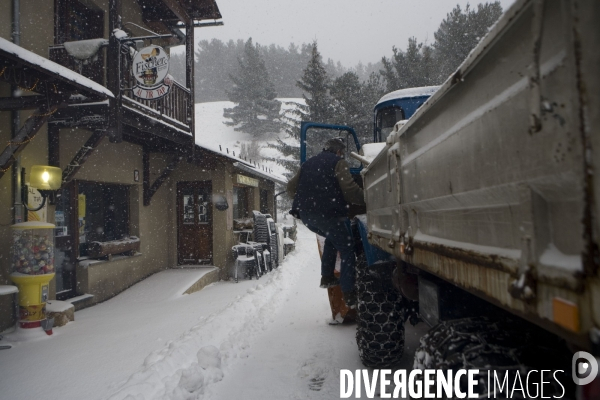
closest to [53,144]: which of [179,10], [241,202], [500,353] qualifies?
[179,10]

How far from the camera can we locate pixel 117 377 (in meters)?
3.55

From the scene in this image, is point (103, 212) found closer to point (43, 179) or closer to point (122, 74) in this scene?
point (43, 179)

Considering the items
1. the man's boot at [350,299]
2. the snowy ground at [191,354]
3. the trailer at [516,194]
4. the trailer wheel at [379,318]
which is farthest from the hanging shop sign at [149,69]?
the trailer at [516,194]

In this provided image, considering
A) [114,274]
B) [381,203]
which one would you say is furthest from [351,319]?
[114,274]

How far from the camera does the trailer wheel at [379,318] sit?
3.44 metres

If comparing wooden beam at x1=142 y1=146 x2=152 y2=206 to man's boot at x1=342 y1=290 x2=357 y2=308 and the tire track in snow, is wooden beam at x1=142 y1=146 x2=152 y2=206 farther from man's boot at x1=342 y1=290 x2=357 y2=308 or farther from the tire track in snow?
man's boot at x1=342 y1=290 x2=357 y2=308

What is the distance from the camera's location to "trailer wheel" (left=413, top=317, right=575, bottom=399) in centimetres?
126

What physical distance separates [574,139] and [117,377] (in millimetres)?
3841

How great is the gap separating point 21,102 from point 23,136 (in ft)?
1.37

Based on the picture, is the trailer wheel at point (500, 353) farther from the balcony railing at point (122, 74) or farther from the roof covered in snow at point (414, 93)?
the balcony railing at point (122, 74)

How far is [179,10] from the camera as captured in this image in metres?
9.03

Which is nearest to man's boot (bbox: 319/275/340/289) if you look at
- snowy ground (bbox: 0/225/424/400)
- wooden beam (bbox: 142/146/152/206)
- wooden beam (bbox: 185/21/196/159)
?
snowy ground (bbox: 0/225/424/400)

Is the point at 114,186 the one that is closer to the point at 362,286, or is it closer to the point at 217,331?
the point at 217,331

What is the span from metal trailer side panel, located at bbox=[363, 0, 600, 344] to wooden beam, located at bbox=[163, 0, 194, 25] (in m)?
8.29
